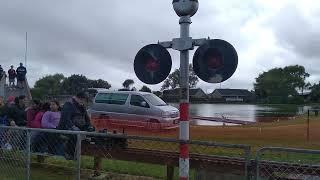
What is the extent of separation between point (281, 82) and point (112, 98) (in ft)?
318

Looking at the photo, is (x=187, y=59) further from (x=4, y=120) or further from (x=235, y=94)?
→ (x=235, y=94)

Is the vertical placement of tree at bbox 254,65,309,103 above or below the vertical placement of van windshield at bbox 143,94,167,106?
above

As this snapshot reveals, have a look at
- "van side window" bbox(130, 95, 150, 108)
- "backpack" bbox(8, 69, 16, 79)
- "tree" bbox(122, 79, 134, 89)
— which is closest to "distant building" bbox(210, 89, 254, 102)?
"tree" bbox(122, 79, 134, 89)

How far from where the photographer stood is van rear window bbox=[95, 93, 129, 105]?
922 inches

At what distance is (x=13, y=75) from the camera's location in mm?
24500

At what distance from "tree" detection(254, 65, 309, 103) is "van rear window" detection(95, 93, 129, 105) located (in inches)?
3402

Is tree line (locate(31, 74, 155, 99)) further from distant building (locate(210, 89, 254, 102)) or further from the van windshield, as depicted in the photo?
the van windshield

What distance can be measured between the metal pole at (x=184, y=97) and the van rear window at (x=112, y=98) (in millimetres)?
16718

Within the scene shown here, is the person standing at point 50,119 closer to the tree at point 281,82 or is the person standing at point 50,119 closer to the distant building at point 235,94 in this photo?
the distant building at point 235,94

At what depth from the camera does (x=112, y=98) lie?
23.8 m

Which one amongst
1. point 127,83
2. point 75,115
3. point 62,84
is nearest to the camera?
point 75,115

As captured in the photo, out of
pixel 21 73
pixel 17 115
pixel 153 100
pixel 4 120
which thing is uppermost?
pixel 21 73

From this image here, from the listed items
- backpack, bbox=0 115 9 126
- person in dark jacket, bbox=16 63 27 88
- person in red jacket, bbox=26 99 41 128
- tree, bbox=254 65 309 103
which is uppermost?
tree, bbox=254 65 309 103

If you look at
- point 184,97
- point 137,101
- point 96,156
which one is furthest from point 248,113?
point 184,97
